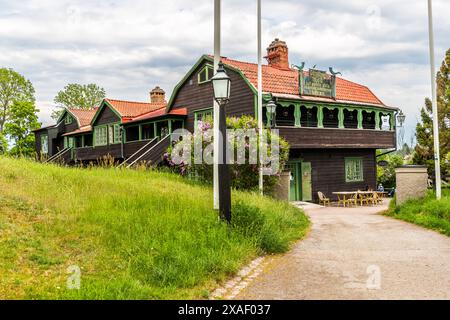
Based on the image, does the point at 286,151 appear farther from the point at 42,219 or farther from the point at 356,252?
the point at 42,219

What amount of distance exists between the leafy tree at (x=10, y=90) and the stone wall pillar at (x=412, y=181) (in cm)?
3887

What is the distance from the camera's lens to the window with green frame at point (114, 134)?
29.6 m

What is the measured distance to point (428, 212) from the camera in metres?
12.9

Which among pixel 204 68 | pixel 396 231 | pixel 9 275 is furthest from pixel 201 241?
pixel 204 68

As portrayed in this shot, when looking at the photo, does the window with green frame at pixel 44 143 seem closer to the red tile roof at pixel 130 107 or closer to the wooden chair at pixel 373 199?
the red tile roof at pixel 130 107

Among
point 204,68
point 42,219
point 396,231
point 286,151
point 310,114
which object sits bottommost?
point 396,231

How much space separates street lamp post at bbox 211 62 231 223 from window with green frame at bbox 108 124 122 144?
72.4 feet

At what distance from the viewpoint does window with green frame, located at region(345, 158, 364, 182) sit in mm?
26078

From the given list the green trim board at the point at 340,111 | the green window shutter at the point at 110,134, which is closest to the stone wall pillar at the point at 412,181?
the green trim board at the point at 340,111

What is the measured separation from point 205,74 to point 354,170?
1081cm

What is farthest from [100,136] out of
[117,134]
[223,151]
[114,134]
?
[223,151]

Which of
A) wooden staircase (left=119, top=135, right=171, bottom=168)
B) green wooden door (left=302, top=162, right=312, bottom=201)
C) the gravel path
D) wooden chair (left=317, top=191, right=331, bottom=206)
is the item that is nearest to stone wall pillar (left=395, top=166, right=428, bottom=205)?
the gravel path

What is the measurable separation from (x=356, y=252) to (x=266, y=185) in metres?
8.28

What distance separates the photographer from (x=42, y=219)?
Answer: 8.10m
